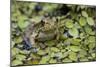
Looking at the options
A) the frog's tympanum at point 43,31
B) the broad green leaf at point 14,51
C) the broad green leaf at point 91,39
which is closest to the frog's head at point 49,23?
the frog's tympanum at point 43,31

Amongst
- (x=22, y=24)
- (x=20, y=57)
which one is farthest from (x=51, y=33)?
(x=20, y=57)

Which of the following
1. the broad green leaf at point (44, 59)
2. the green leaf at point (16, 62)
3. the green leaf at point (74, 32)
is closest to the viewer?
the green leaf at point (16, 62)

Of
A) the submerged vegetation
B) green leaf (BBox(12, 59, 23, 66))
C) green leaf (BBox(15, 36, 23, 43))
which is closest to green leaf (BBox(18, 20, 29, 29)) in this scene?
the submerged vegetation

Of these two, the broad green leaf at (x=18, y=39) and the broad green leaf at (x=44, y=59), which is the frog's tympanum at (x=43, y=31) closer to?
the broad green leaf at (x=18, y=39)

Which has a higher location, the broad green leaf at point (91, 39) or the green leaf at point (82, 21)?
the green leaf at point (82, 21)

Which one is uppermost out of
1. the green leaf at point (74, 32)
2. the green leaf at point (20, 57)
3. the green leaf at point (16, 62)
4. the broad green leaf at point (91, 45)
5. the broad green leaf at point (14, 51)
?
the green leaf at point (74, 32)

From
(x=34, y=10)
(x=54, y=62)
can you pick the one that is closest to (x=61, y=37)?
(x=54, y=62)

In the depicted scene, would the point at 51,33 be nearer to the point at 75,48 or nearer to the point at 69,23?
the point at 69,23

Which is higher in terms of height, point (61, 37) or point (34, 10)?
point (34, 10)
